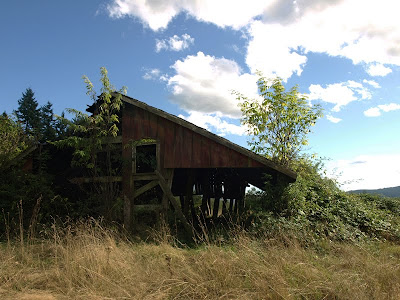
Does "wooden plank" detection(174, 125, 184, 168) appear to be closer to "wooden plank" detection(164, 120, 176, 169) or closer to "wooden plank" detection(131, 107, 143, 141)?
Result: "wooden plank" detection(164, 120, 176, 169)

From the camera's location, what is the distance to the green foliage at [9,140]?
39.6 ft

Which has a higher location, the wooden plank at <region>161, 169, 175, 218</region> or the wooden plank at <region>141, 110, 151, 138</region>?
the wooden plank at <region>141, 110, 151, 138</region>

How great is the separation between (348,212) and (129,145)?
8176mm

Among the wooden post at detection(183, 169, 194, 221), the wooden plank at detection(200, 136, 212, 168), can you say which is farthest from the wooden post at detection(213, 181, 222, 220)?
the wooden plank at detection(200, 136, 212, 168)

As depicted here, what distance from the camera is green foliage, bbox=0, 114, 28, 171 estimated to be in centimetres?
1206

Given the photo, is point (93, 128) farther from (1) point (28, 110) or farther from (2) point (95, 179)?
(1) point (28, 110)

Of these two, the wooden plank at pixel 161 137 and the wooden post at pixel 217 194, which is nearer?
the wooden plank at pixel 161 137

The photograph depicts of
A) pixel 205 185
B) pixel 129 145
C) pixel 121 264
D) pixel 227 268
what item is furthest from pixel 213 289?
pixel 205 185

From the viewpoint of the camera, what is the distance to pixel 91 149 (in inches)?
424

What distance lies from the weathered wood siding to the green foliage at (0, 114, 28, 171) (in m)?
4.91

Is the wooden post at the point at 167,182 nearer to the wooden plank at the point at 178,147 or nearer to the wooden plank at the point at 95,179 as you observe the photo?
the wooden plank at the point at 178,147

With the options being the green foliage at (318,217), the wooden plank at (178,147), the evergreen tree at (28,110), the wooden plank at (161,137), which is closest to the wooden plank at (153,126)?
the wooden plank at (161,137)

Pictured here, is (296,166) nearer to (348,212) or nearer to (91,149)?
(348,212)

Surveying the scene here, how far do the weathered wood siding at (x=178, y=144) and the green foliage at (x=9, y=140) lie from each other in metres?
4.91
